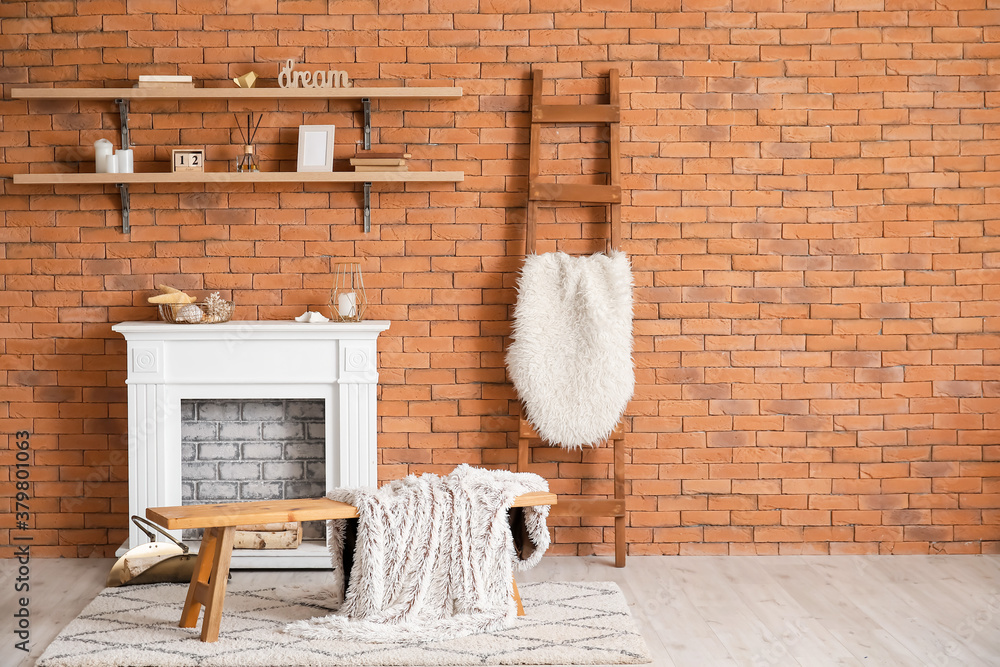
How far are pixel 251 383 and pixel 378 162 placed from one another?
104 cm

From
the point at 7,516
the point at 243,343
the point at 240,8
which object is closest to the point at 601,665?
the point at 243,343

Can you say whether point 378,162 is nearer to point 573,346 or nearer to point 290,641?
point 573,346

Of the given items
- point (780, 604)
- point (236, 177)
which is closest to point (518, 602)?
point (780, 604)

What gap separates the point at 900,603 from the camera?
2.99 metres

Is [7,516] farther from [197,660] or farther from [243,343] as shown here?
[197,660]

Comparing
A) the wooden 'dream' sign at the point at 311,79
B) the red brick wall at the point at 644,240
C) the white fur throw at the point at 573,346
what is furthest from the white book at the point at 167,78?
the white fur throw at the point at 573,346

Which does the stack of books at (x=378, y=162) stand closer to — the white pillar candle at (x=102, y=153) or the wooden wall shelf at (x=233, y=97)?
the wooden wall shelf at (x=233, y=97)

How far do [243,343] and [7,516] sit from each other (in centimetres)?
136

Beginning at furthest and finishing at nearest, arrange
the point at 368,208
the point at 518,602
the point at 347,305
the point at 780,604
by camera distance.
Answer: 1. the point at 368,208
2. the point at 347,305
3. the point at 780,604
4. the point at 518,602

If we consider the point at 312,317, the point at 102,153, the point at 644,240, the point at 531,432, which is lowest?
the point at 531,432

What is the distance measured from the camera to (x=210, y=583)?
2578 millimetres

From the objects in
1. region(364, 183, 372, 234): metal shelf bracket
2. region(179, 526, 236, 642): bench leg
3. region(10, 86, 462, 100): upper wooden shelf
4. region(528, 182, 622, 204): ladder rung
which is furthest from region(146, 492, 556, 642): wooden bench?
region(10, 86, 462, 100): upper wooden shelf

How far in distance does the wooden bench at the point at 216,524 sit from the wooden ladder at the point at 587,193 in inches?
40.8

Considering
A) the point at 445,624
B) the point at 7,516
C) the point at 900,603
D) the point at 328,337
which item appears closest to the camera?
the point at 445,624
